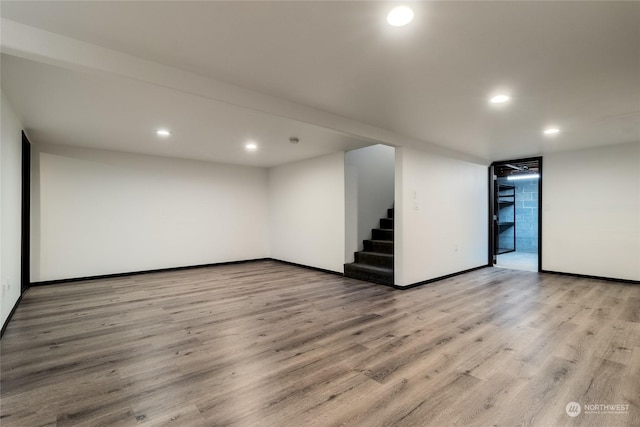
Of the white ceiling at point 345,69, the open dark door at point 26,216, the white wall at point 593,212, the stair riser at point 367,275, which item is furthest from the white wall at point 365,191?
the open dark door at point 26,216

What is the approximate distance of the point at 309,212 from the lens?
6211 millimetres

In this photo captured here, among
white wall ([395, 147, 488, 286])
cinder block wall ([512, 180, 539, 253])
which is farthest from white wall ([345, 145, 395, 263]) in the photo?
cinder block wall ([512, 180, 539, 253])

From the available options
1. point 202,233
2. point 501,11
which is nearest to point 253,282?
Answer: point 202,233

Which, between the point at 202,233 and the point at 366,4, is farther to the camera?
the point at 202,233

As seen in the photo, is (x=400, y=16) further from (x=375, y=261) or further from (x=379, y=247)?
(x=379, y=247)

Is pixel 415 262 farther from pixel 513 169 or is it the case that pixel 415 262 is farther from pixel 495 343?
pixel 513 169

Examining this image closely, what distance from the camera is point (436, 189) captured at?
5.13 metres

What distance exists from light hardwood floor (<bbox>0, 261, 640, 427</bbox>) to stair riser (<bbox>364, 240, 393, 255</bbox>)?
1.24 metres

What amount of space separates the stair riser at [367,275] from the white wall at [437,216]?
184 mm

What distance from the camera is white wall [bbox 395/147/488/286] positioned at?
4.55 metres

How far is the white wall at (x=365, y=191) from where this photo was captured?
556 centimetres

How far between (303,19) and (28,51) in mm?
1682

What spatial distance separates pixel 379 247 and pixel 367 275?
720 millimetres

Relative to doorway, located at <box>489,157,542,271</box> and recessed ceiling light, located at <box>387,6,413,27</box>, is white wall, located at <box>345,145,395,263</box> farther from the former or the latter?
recessed ceiling light, located at <box>387,6,413,27</box>
